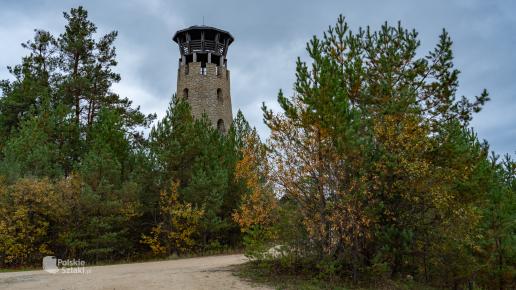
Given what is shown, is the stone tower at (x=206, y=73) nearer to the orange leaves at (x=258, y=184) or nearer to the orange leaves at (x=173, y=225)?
the orange leaves at (x=173, y=225)

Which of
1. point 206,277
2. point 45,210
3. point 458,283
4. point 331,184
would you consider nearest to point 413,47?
point 331,184

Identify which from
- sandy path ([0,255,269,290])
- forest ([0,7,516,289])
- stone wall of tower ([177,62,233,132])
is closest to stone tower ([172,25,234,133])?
stone wall of tower ([177,62,233,132])

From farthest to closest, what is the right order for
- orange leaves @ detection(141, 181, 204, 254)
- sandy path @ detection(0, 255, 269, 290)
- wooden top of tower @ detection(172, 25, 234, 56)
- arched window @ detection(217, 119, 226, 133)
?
wooden top of tower @ detection(172, 25, 234, 56) < arched window @ detection(217, 119, 226, 133) < orange leaves @ detection(141, 181, 204, 254) < sandy path @ detection(0, 255, 269, 290)

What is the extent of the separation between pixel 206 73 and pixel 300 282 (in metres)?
25.5

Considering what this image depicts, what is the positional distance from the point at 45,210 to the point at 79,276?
22.6 ft

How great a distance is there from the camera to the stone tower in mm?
33094

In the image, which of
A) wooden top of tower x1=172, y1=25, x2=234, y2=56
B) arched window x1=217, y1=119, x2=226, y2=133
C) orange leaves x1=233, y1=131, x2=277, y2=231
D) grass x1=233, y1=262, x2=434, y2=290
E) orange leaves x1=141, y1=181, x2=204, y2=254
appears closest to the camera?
grass x1=233, y1=262, x2=434, y2=290

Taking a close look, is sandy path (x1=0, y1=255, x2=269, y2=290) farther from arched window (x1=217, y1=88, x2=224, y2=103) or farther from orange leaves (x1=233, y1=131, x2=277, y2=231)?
arched window (x1=217, y1=88, x2=224, y2=103)

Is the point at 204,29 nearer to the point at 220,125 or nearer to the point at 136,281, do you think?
the point at 220,125

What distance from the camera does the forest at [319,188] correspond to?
11.2 meters

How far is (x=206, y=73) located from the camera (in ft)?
112

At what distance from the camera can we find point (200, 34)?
118ft

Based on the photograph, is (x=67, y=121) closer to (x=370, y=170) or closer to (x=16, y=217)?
(x=16, y=217)

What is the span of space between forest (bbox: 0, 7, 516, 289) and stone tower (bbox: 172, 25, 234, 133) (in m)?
11.0
